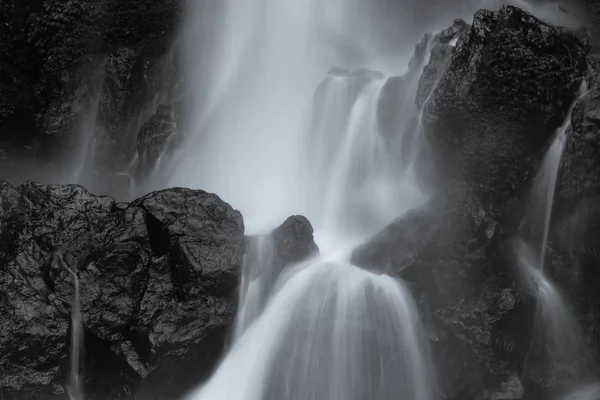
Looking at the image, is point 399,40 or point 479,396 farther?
point 399,40

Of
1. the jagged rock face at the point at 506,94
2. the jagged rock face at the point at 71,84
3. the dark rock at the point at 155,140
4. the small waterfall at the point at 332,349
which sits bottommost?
the small waterfall at the point at 332,349

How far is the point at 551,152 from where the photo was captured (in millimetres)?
9492

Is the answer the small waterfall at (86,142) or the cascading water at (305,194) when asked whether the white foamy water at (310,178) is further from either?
the small waterfall at (86,142)

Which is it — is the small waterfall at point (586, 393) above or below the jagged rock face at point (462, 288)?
below

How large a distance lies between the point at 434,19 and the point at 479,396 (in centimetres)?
1292

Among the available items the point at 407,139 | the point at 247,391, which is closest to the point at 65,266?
the point at 247,391

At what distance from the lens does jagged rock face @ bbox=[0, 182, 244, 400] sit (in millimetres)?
7996

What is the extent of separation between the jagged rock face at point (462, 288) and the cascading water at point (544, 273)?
47 centimetres

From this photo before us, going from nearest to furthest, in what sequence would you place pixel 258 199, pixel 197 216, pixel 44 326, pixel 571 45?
1. pixel 44 326
2. pixel 197 216
3. pixel 571 45
4. pixel 258 199

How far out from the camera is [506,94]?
967 cm

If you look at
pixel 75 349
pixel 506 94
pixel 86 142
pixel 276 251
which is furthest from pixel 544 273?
pixel 86 142

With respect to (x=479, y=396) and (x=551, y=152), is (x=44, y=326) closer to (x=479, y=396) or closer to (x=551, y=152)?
(x=479, y=396)

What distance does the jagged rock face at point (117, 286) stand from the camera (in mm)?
7996

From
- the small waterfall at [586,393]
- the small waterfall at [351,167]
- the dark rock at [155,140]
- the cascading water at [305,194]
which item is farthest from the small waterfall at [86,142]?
the small waterfall at [586,393]
